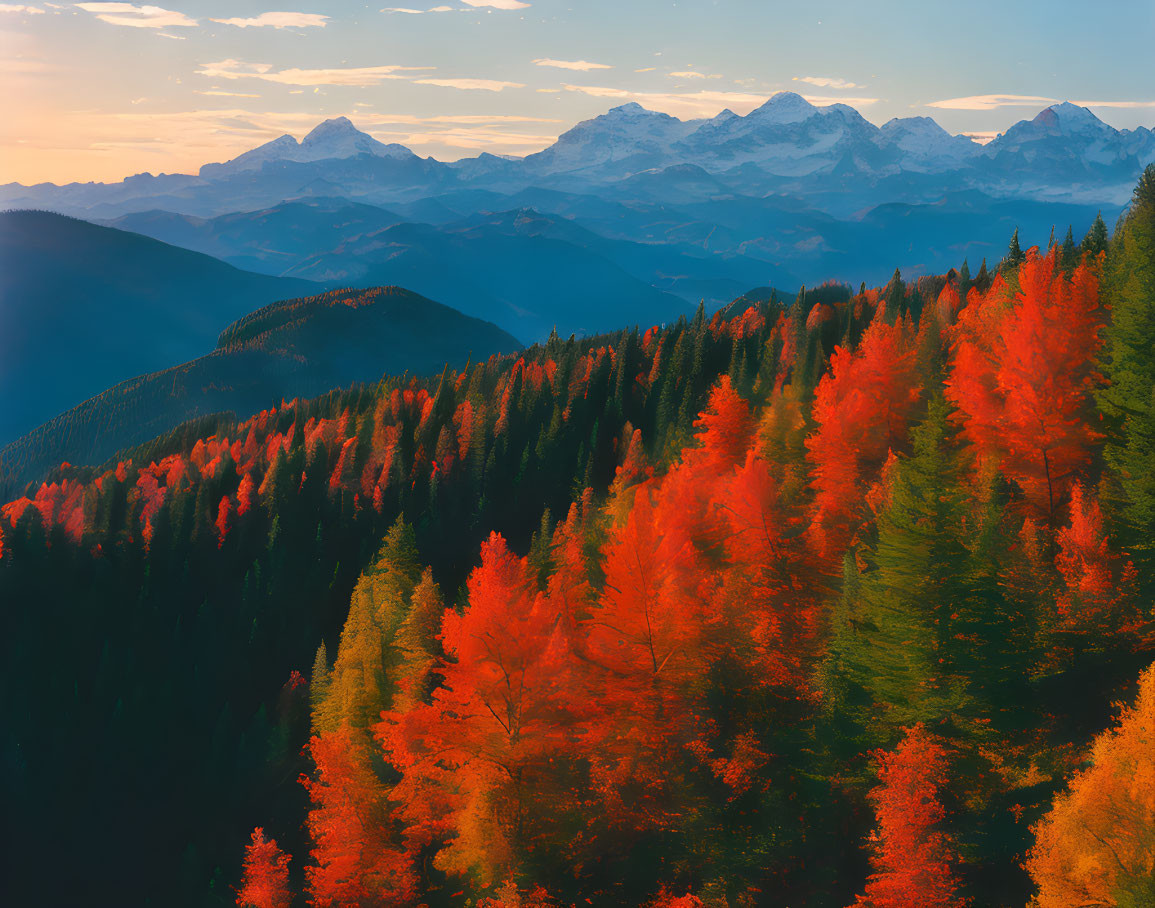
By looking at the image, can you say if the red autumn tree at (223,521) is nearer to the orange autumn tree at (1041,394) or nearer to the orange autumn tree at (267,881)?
the orange autumn tree at (267,881)

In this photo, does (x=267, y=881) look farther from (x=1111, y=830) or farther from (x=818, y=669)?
(x=1111, y=830)

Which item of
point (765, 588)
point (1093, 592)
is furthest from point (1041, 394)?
point (765, 588)

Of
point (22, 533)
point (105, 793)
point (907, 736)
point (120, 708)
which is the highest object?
point (907, 736)

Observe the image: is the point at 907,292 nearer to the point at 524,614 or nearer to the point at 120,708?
the point at 524,614

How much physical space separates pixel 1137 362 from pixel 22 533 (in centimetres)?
13793

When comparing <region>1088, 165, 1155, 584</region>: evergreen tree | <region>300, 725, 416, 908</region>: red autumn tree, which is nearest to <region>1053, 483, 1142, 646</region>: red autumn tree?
<region>1088, 165, 1155, 584</region>: evergreen tree

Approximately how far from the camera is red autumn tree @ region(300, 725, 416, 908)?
42719mm

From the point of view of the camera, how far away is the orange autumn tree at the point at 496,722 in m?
33.9

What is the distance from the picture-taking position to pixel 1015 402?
4375 centimetres

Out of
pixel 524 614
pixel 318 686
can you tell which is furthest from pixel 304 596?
pixel 524 614

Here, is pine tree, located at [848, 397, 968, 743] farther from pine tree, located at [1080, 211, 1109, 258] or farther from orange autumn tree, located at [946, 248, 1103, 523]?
pine tree, located at [1080, 211, 1109, 258]

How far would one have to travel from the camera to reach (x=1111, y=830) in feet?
81.9

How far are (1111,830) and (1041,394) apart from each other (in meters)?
24.3

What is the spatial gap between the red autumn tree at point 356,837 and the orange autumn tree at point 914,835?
22.6m
